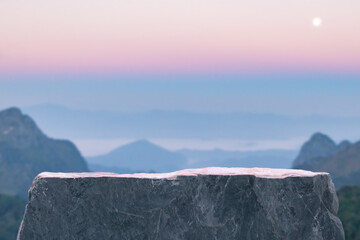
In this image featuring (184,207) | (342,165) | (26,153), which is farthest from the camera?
(26,153)

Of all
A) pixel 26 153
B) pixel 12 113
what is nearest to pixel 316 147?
pixel 26 153

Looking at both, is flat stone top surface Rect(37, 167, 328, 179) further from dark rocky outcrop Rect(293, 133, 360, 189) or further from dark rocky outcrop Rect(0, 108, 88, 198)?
dark rocky outcrop Rect(0, 108, 88, 198)

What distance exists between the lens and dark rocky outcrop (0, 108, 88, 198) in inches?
3930

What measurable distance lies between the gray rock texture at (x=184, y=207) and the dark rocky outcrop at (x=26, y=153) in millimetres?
88886

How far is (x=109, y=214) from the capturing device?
855cm

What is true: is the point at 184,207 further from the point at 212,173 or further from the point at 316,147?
the point at 316,147

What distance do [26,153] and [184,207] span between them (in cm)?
10705

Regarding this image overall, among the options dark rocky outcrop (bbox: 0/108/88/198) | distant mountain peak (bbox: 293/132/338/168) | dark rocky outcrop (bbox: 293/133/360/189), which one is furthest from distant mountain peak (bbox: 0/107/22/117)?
dark rocky outcrop (bbox: 293/133/360/189)

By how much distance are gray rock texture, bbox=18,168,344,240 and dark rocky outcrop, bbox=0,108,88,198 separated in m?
88.9

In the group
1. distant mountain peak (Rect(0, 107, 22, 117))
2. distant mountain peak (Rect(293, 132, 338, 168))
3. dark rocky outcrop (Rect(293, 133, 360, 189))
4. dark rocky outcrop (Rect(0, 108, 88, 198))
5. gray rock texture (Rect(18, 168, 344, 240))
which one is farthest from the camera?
distant mountain peak (Rect(0, 107, 22, 117))

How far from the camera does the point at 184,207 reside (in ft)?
27.7

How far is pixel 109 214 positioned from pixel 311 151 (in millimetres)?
99830

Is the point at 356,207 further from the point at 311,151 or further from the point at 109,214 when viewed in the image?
the point at 311,151

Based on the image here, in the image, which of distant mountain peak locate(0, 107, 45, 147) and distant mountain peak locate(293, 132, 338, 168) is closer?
distant mountain peak locate(293, 132, 338, 168)
